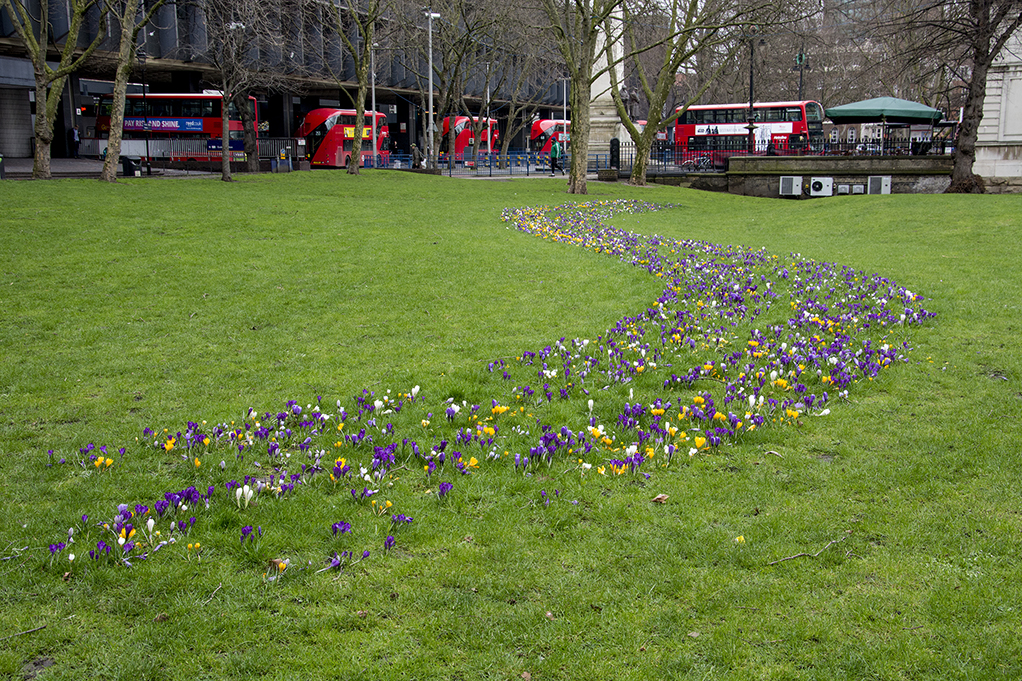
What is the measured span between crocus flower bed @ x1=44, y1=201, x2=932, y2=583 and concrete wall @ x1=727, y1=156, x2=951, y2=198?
88.2 feet

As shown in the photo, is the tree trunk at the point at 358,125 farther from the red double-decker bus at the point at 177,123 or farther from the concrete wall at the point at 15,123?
the concrete wall at the point at 15,123

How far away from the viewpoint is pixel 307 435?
5.40 m

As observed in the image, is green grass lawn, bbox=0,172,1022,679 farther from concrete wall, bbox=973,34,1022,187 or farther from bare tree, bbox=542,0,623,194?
concrete wall, bbox=973,34,1022,187

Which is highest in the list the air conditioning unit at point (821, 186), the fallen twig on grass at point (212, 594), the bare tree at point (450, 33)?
the bare tree at point (450, 33)

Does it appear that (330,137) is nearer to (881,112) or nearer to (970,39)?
(881,112)

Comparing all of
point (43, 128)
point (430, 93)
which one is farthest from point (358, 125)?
point (43, 128)

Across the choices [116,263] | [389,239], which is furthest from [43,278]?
[389,239]

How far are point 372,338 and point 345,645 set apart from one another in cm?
517

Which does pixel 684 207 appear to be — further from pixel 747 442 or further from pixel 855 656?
pixel 855 656

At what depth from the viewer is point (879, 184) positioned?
3269cm

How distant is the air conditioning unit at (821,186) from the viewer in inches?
1318

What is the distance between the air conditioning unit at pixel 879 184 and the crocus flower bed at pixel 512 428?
2644cm

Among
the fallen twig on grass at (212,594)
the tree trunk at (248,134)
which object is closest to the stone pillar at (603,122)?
the tree trunk at (248,134)

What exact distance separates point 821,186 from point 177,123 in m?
31.9
